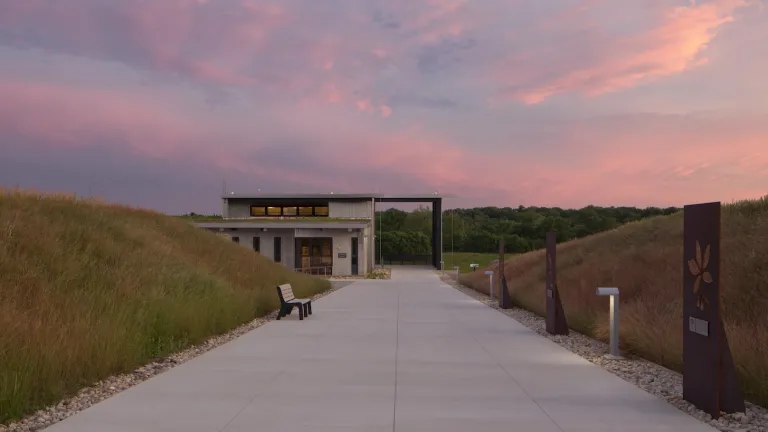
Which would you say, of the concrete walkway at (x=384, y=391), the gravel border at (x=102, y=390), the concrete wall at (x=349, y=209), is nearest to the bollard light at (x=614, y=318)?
the concrete walkway at (x=384, y=391)

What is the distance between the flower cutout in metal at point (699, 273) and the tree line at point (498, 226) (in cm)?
5669

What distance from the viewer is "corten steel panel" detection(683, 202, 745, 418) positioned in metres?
5.89

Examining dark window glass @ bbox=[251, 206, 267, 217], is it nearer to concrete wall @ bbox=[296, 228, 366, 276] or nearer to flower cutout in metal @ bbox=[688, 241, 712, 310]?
concrete wall @ bbox=[296, 228, 366, 276]

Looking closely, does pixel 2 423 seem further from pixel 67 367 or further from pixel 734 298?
pixel 734 298

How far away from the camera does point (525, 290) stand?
18.5 meters

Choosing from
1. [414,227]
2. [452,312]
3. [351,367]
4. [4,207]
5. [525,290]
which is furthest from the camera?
[414,227]

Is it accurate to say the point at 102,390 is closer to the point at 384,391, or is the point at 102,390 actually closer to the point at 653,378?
the point at 384,391

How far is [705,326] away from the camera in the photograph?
6016 mm

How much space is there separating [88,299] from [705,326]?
906 cm

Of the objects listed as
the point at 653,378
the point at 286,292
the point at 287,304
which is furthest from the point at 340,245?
the point at 653,378

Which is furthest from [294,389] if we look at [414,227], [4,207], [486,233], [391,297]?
[414,227]

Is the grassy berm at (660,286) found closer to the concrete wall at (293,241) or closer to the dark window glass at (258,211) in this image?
the concrete wall at (293,241)

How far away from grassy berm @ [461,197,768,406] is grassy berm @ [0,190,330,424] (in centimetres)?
757

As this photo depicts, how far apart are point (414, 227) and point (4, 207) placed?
79746 millimetres
